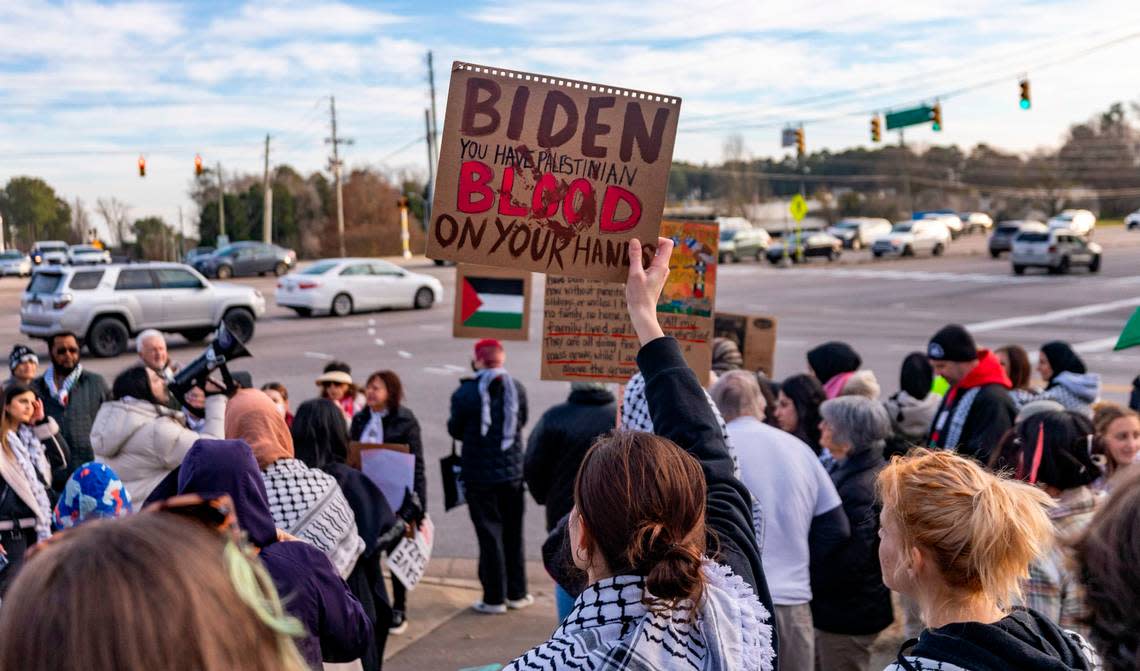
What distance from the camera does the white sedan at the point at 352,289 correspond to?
25547 mm

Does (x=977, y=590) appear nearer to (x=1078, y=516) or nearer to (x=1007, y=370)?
(x=1078, y=516)

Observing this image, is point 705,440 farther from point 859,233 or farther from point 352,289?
point 859,233

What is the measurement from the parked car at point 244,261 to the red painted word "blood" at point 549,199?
136 ft

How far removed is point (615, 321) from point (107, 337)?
17525 mm

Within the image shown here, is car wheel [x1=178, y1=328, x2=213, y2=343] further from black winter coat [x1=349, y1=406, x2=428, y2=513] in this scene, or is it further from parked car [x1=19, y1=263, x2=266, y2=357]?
black winter coat [x1=349, y1=406, x2=428, y2=513]

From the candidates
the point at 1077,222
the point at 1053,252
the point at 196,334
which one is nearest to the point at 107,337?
the point at 196,334

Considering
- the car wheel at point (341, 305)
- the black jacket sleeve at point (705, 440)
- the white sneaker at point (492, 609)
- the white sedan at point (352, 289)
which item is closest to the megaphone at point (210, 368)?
the white sneaker at point (492, 609)

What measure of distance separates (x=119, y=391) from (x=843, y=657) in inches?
139

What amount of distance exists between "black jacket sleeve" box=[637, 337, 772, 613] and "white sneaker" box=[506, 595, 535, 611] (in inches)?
170

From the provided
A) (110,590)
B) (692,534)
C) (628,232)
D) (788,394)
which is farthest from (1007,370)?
(110,590)

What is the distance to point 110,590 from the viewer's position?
3.74 feet

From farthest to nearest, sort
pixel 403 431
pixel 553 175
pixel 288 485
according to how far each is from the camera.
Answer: pixel 403 431
pixel 288 485
pixel 553 175

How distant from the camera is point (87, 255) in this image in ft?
174

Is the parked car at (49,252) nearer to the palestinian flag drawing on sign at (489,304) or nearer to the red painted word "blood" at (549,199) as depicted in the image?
the palestinian flag drawing on sign at (489,304)
